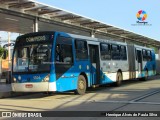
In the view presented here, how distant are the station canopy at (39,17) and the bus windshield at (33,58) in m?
3.26

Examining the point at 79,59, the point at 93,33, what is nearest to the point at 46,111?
the point at 79,59

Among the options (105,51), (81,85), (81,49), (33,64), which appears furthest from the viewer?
(105,51)

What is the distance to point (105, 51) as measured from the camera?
20.3m

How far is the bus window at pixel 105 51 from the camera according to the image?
65.0ft

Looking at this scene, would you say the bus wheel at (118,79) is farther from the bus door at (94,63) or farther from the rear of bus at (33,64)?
the rear of bus at (33,64)

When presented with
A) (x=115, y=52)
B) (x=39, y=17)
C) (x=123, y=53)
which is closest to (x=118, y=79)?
(x=115, y=52)

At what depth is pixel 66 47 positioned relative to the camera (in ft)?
51.8

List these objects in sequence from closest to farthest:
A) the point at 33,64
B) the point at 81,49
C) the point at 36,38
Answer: the point at 33,64 < the point at 36,38 < the point at 81,49

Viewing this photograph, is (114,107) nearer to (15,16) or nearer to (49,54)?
(49,54)

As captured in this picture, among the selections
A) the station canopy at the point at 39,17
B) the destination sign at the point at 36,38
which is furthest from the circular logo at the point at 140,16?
the destination sign at the point at 36,38

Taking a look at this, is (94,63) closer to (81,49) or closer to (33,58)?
(81,49)

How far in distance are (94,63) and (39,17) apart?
4655mm

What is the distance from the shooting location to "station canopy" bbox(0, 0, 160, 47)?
18.2 m

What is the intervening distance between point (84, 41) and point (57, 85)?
12.1 feet
